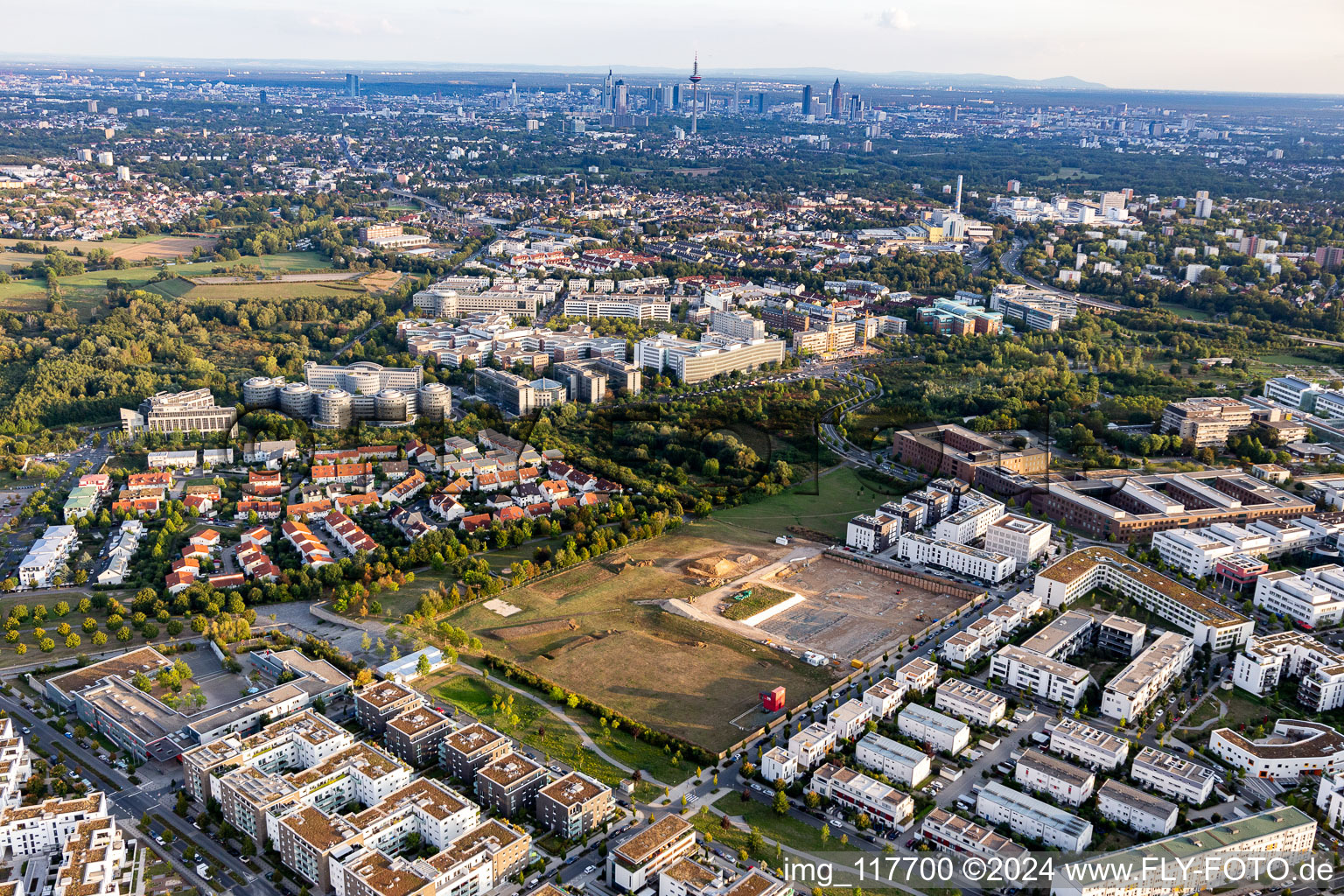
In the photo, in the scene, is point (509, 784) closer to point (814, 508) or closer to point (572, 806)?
point (572, 806)

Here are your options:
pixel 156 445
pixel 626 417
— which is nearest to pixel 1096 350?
pixel 626 417

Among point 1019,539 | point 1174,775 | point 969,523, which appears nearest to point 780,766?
point 1174,775

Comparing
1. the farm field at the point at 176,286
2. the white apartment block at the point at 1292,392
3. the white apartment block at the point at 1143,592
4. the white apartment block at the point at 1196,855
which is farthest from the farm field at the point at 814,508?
the farm field at the point at 176,286

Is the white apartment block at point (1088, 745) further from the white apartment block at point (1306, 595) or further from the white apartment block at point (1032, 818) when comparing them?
the white apartment block at point (1306, 595)

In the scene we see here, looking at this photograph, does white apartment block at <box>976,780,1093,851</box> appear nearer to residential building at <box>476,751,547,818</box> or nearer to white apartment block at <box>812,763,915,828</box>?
white apartment block at <box>812,763,915,828</box>

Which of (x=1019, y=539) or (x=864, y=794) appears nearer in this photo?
(x=864, y=794)

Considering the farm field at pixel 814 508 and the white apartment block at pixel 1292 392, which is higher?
the white apartment block at pixel 1292 392
